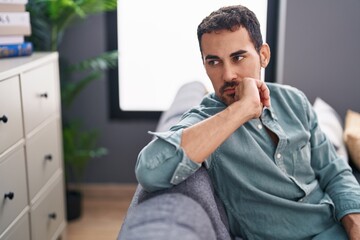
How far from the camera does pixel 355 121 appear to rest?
2111 mm

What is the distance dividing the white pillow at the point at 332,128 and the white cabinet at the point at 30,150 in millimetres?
1243

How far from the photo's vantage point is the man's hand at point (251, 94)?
4.19ft

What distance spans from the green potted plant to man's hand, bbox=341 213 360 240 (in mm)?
1634

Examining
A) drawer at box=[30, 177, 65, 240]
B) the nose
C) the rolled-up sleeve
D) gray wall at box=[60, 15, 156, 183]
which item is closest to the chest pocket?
the nose

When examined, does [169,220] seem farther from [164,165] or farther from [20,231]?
[20,231]

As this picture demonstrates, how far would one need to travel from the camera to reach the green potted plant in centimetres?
240

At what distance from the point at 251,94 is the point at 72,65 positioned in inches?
63.3

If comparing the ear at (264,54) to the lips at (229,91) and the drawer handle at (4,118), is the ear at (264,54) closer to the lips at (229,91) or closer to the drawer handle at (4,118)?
the lips at (229,91)

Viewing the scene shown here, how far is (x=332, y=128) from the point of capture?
205 centimetres

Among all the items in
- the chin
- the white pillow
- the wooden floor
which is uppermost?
the chin

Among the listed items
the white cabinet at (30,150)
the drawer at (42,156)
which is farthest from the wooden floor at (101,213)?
the drawer at (42,156)

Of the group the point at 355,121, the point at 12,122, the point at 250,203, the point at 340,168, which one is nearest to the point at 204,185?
the point at 250,203

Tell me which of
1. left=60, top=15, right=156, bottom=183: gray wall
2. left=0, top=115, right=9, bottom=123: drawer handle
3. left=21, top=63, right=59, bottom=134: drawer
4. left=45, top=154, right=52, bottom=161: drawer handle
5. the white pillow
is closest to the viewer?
left=0, top=115, right=9, bottom=123: drawer handle

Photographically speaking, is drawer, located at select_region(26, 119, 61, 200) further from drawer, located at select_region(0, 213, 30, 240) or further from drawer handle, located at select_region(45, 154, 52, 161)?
drawer, located at select_region(0, 213, 30, 240)
